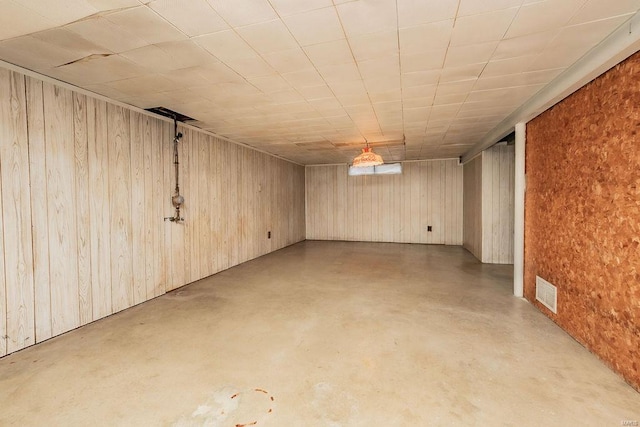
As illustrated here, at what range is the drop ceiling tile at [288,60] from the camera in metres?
2.13

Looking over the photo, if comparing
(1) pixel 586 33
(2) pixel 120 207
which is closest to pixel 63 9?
(2) pixel 120 207

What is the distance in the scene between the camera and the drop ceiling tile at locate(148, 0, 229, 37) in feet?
5.20

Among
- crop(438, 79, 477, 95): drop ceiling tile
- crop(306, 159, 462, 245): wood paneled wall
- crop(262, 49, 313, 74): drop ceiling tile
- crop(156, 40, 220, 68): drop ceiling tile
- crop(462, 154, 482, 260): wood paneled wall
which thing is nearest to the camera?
crop(156, 40, 220, 68): drop ceiling tile

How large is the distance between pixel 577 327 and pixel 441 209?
523 centimetres

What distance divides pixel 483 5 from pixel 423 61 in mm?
663

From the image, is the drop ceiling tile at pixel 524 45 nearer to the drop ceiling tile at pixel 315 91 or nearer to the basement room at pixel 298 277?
the basement room at pixel 298 277

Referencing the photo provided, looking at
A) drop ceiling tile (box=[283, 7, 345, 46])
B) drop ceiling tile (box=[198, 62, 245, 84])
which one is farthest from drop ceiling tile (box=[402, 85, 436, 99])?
drop ceiling tile (box=[198, 62, 245, 84])

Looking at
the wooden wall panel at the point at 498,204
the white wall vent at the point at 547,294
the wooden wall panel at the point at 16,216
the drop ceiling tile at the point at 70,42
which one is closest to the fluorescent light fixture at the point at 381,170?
the wooden wall panel at the point at 498,204

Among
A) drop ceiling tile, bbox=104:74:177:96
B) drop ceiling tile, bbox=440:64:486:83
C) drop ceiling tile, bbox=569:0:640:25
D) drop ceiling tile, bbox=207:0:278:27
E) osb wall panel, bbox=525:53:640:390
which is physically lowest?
osb wall panel, bbox=525:53:640:390

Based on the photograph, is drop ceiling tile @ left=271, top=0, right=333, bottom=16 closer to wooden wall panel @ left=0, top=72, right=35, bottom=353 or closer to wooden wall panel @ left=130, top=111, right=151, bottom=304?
wooden wall panel @ left=0, top=72, right=35, bottom=353

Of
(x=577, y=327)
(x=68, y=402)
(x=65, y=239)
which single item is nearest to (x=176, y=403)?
(x=68, y=402)

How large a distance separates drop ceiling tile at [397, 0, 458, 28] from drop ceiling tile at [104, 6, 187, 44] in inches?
55.1

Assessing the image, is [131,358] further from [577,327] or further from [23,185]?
[577,327]

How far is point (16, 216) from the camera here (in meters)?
2.33
